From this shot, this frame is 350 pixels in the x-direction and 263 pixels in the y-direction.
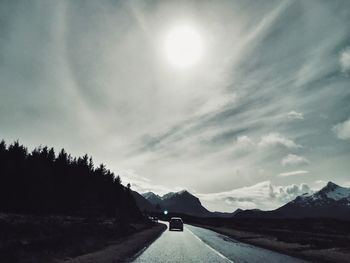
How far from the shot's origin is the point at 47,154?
11238 centimetres

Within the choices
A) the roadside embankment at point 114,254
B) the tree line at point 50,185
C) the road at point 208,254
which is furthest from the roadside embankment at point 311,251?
the tree line at point 50,185

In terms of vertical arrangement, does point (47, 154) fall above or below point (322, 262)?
above

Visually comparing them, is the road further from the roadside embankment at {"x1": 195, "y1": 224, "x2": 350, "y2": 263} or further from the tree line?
the tree line

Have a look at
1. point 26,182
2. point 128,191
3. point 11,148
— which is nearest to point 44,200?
point 26,182

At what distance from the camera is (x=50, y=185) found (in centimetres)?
9056

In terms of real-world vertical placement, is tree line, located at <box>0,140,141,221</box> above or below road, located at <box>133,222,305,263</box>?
above

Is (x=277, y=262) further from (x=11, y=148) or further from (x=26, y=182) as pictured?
(x=11, y=148)

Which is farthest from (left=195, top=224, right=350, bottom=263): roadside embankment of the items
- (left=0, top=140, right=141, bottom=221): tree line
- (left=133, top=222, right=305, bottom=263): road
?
(left=0, top=140, right=141, bottom=221): tree line

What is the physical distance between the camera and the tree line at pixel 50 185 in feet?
263

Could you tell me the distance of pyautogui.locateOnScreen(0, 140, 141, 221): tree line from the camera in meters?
80.1

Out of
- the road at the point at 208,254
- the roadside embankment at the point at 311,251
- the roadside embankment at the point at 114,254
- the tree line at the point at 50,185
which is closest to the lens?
the roadside embankment at the point at 114,254

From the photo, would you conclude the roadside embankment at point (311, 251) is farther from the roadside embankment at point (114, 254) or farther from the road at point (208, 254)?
the roadside embankment at point (114, 254)

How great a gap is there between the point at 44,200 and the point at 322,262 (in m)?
76.7

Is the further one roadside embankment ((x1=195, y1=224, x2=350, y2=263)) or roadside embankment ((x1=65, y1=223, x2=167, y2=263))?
Result: roadside embankment ((x1=195, y1=224, x2=350, y2=263))
